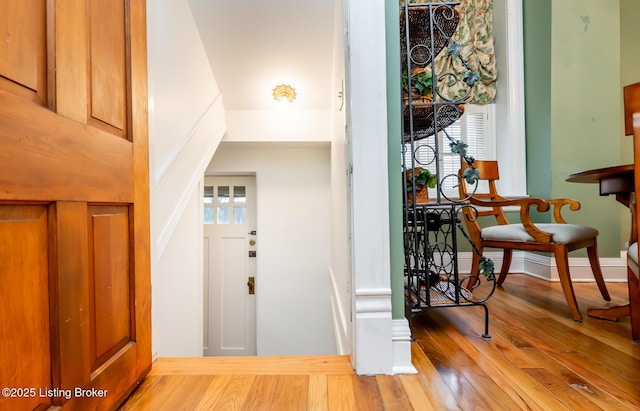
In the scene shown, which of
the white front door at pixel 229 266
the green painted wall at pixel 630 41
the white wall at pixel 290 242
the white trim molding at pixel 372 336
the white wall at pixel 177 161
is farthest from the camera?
the white front door at pixel 229 266

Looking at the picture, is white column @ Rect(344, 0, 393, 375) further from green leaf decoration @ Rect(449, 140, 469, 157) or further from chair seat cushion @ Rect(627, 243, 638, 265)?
chair seat cushion @ Rect(627, 243, 638, 265)

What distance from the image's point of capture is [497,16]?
281 cm

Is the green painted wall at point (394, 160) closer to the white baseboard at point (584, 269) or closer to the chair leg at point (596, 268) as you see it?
the chair leg at point (596, 268)

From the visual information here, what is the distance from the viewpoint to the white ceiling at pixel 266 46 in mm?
1903

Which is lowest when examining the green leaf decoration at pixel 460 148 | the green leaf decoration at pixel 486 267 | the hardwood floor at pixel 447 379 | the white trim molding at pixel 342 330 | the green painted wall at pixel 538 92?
the white trim molding at pixel 342 330

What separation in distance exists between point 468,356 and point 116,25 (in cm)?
171

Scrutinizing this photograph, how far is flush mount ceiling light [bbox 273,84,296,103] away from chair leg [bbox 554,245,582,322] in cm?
220

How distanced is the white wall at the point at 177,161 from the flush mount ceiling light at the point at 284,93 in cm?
53

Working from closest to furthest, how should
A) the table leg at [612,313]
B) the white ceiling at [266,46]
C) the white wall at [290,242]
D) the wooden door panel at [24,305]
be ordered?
the wooden door panel at [24,305] < the table leg at [612,313] < the white ceiling at [266,46] < the white wall at [290,242]

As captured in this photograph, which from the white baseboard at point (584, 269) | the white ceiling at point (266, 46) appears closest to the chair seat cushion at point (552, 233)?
the white baseboard at point (584, 269)

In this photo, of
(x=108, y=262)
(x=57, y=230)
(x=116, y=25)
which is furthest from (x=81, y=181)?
(x=116, y=25)

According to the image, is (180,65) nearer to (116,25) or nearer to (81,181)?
(116,25)

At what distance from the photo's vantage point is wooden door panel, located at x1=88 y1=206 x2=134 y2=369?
78 cm

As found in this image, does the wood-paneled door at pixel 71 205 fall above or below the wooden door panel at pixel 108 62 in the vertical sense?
below
